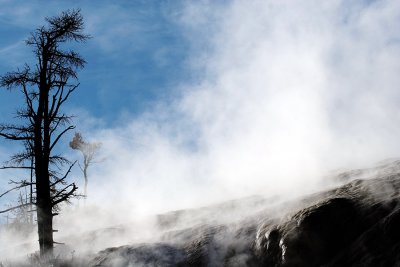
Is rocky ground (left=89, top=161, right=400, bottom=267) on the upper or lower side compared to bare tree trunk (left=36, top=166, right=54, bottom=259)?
lower

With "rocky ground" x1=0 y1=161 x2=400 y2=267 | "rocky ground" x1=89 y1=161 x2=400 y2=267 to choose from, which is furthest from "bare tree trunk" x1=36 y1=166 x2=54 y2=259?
"rocky ground" x1=89 y1=161 x2=400 y2=267

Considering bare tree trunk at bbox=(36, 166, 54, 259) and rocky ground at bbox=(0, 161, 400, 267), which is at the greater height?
bare tree trunk at bbox=(36, 166, 54, 259)

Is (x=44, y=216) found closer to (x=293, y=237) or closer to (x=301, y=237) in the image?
(x=293, y=237)

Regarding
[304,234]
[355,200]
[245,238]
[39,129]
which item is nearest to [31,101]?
[39,129]

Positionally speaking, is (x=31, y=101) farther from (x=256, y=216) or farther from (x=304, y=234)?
(x=304, y=234)

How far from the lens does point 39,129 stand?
34.3 feet

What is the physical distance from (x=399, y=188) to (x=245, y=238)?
3.36 meters

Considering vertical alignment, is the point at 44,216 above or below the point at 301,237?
above

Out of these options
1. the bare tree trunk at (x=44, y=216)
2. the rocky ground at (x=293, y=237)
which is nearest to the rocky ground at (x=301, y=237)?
the rocky ground at (x=293, y=237)

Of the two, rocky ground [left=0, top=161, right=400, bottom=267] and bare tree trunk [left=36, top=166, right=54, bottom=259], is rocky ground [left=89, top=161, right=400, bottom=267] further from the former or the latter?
bare tree trunk [left=36, top=166, right=54, bottom=259]

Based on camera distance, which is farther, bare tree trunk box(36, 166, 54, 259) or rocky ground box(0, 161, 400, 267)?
bare tree trunk box(36, 166, 54, 259)

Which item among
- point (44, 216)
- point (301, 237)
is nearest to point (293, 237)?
point (301, 237)

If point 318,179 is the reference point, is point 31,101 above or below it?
above

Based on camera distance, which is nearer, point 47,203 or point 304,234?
point 304,234
